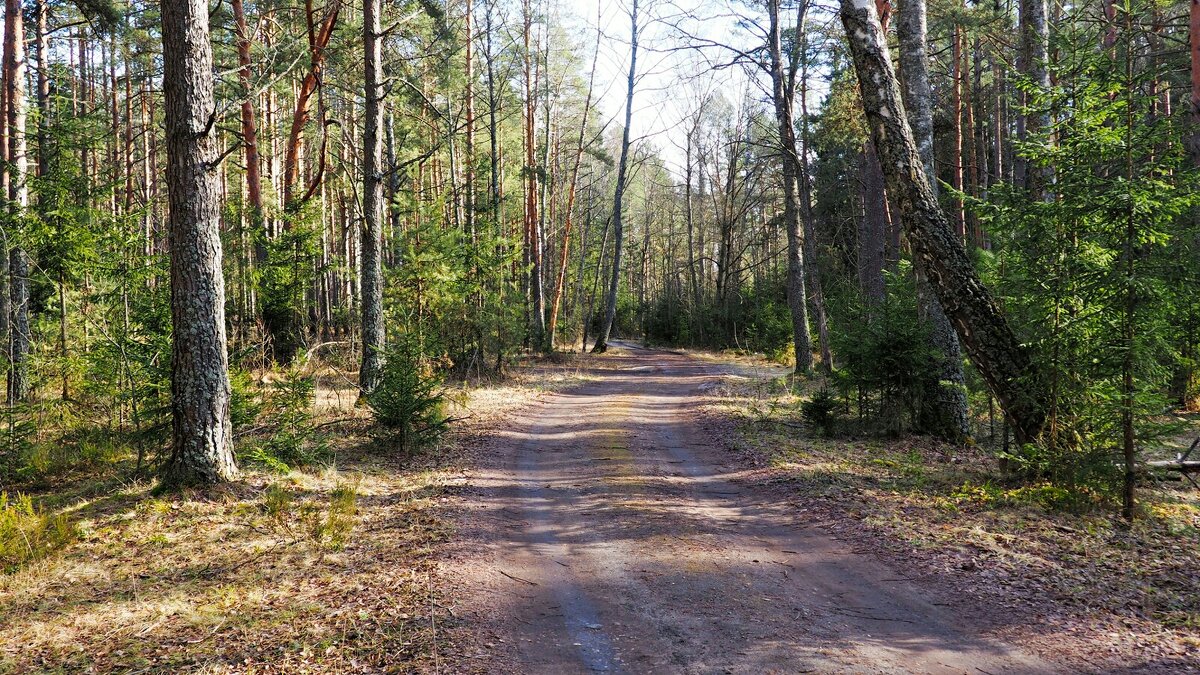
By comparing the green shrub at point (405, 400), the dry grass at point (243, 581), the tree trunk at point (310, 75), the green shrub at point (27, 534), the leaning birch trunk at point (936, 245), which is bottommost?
the dry grass at point (243, 581)

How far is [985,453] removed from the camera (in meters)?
8.86

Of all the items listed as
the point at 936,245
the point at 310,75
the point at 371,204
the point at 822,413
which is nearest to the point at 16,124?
the point at 310,75

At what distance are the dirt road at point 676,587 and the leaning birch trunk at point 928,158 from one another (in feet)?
12.0

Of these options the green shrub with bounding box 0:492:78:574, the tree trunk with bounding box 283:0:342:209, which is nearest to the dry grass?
the green shrub with bounding box 0:492:78:574

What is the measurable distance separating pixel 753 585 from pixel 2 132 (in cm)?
1727

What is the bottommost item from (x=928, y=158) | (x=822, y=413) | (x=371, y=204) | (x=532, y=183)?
(x=822, y=413)

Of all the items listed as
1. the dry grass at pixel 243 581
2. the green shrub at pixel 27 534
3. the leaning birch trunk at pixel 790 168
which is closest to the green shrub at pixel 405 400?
the dry grass at pixel 243 581

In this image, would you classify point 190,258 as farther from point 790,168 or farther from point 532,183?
point 532,183

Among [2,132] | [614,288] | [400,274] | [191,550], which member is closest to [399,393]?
[191,550]

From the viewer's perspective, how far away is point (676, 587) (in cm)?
479

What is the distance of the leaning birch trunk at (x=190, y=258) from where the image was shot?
6.89m

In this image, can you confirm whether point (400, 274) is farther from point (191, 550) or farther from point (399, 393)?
point (191, 550)

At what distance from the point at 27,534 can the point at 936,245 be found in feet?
29.5

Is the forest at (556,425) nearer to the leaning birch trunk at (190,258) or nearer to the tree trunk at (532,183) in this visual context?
the leaning birch trunk at (190,258)
